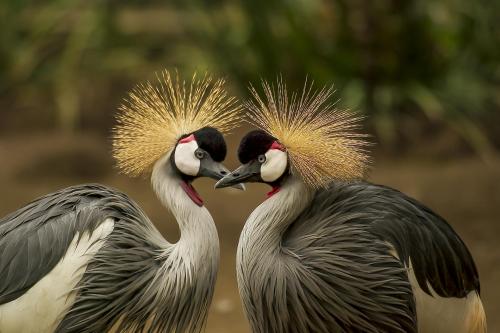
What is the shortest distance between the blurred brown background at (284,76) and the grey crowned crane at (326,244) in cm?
200

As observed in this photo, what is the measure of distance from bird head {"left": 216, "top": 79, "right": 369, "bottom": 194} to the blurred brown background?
2.07 m

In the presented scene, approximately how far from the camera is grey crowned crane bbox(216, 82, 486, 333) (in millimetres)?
2750

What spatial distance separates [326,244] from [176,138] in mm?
549

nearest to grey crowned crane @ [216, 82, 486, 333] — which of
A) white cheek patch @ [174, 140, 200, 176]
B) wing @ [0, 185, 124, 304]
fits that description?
white cheek patch @ [174, 140, 200, 176]

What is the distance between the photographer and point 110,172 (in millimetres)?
5723

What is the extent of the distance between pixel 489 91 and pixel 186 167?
362 cm

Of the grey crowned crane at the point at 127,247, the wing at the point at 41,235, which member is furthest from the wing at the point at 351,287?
the wing at the point at 41,235

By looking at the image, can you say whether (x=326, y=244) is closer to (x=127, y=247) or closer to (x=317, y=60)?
(x=127, y=247)

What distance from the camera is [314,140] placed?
9.09 feet

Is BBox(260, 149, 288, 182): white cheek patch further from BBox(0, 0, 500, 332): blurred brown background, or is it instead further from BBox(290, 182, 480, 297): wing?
BBox(0, 0, 500, 332): blurred brown background

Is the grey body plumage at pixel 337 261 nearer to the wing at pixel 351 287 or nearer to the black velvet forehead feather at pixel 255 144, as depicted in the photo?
the wing at pixel 351 287

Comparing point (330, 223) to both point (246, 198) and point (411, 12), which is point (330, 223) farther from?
point (411, 12)

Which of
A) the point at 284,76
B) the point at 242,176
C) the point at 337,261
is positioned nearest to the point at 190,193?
the point at 242,176

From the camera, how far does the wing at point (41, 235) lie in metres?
2.75
